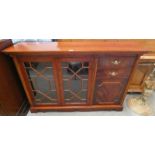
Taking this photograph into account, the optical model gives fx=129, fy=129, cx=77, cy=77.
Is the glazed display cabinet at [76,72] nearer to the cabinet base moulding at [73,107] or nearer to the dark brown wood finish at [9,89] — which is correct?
the cabinet base moulding at [73,107]

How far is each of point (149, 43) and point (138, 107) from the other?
76 cm

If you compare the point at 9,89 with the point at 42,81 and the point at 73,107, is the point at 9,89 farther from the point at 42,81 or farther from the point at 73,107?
the point at 73,107

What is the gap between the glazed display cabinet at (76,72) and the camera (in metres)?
1.03

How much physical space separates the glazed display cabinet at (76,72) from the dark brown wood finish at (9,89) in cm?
10

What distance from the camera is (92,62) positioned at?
3.56ft

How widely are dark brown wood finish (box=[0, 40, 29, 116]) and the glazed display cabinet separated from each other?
0.10m

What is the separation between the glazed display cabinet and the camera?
1025mm

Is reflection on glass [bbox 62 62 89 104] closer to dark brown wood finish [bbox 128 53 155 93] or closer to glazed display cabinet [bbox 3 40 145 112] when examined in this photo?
glazed display cabinet [bbox 3 40 145 112]

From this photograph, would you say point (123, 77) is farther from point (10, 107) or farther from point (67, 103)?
point (10, 107)

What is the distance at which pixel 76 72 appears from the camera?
118 centimetres

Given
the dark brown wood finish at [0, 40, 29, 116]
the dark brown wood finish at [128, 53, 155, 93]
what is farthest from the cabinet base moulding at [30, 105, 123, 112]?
the dark brown wood finish at [128, 53, 155, 93]

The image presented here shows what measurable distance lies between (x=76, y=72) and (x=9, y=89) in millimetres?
623

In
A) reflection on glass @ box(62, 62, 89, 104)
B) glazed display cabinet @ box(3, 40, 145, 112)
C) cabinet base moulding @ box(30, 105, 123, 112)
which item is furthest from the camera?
cabinet base moulding @ box(30, 105, 123, 112)
